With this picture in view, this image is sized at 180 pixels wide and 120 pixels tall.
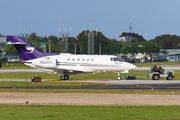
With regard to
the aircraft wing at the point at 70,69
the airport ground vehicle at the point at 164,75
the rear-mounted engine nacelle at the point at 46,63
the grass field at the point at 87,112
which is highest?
the rear-mounted engine nacelle at the point at 46,63

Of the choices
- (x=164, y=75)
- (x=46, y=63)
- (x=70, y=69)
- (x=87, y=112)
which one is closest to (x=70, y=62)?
(x=70, y=69)

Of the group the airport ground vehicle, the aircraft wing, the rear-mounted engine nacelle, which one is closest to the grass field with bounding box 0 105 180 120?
the rear-mounted engine nacelle

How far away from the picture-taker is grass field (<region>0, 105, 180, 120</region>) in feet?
50.5

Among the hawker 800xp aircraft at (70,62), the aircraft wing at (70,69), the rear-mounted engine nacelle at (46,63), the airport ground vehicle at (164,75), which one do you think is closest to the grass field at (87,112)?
the rear-mounted engine nacelle at (46,63)

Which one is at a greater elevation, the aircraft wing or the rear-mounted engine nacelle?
the rear-mounted engine nacelle

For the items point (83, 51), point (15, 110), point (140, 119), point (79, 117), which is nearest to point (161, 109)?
point (140, 119)

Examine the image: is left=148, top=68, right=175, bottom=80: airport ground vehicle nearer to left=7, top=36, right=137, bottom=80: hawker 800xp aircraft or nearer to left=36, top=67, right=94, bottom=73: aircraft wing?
left=7, top=36, right=137, bottom=80: hawker 800xp aircraft

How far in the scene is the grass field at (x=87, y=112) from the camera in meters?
15.4

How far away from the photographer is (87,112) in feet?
56.0

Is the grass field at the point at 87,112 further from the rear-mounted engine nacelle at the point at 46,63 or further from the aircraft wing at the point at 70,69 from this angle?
the aircraft wing at the point at 70,69

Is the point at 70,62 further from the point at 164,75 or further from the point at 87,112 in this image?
the point at 87,112

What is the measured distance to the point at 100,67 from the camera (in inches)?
1692

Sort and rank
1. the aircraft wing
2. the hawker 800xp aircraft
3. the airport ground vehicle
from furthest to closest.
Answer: the hawker 800xp aircraft < the aircraft wing < the airport ground vehicle

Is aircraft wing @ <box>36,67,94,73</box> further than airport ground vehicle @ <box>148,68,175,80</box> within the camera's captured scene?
Yes
